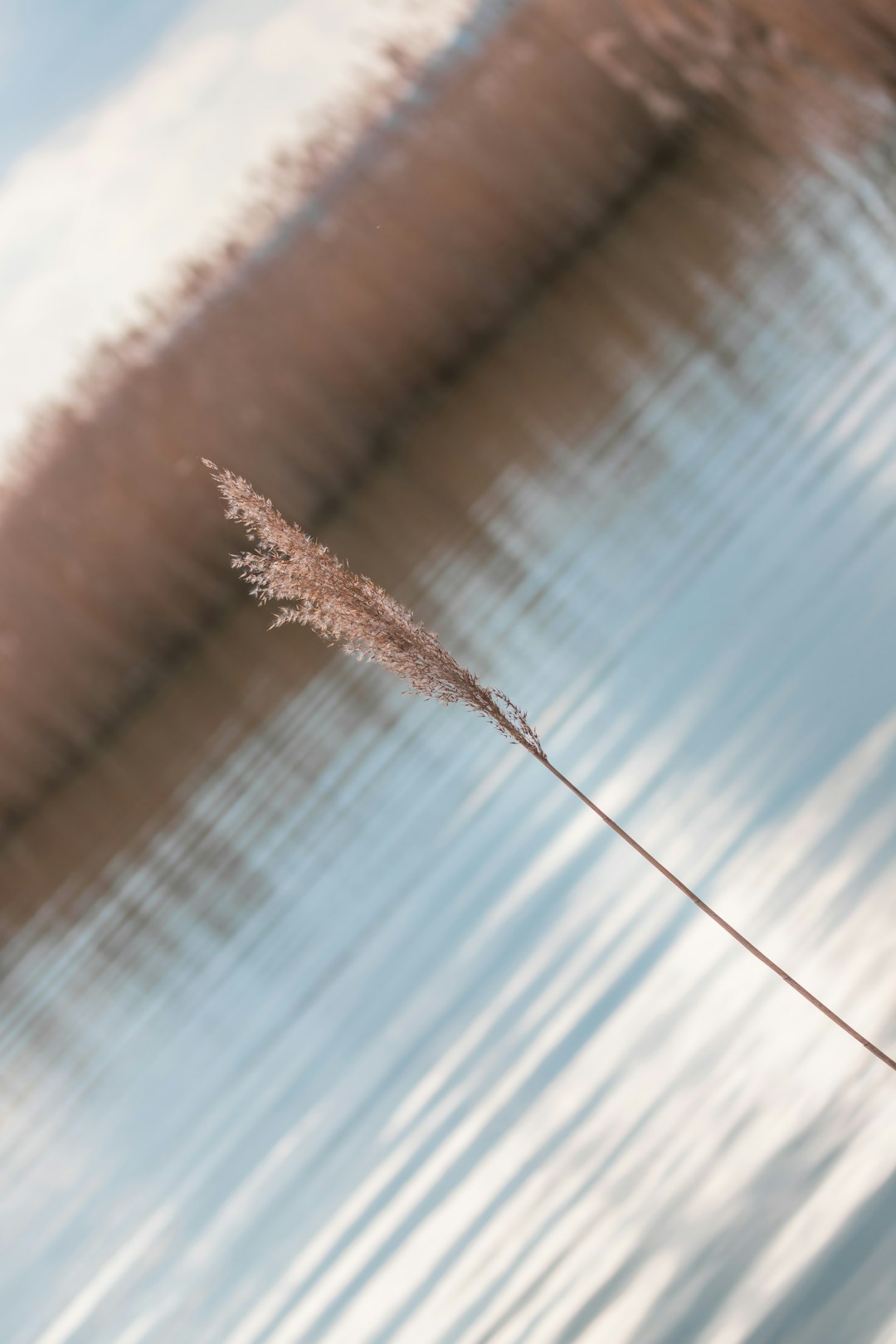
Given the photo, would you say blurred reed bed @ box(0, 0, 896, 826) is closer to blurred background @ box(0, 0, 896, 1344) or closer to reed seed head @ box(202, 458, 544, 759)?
blurred background @ box(0, 0, 896, 1344)

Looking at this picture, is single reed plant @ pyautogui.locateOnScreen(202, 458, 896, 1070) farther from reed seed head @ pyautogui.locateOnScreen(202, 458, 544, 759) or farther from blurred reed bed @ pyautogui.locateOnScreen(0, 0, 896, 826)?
blurred reed bed @ pyautogui.locateOnScreen(0, 0, 896, 826)

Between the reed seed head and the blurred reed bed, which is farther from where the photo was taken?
the blurred reed bed

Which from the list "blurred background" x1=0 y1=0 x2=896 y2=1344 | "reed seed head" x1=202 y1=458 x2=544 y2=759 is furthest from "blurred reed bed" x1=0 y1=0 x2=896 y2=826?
"reed seed head" x1=202 y1=458 x2=544 y2=759

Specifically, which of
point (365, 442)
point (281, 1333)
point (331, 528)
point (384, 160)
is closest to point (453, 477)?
point (331, 528)

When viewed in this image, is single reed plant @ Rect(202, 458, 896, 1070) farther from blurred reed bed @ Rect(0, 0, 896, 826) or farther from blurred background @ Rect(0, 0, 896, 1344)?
blurred reed bed @ Rect(0, 0, 896, 826)

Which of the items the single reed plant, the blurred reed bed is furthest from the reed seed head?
the blurred reed bed

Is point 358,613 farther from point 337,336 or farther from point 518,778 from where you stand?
point 337,336

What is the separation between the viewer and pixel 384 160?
12.1 meters

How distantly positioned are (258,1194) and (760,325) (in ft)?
17.8

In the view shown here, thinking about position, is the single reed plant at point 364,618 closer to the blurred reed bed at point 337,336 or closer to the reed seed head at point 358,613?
the reed seed head at point 358,613

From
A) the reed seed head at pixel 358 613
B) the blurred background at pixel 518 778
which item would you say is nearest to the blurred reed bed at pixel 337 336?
the blurred background at pixel 518 778

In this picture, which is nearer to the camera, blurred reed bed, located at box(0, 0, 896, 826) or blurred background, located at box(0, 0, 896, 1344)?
blurred background, located at box(0, 0, 896, 1344)

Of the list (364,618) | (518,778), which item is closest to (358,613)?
(364,618)

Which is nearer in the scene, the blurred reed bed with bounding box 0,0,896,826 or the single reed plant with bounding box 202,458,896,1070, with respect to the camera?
the single reed plant with bounding box 202,458,896,1070
